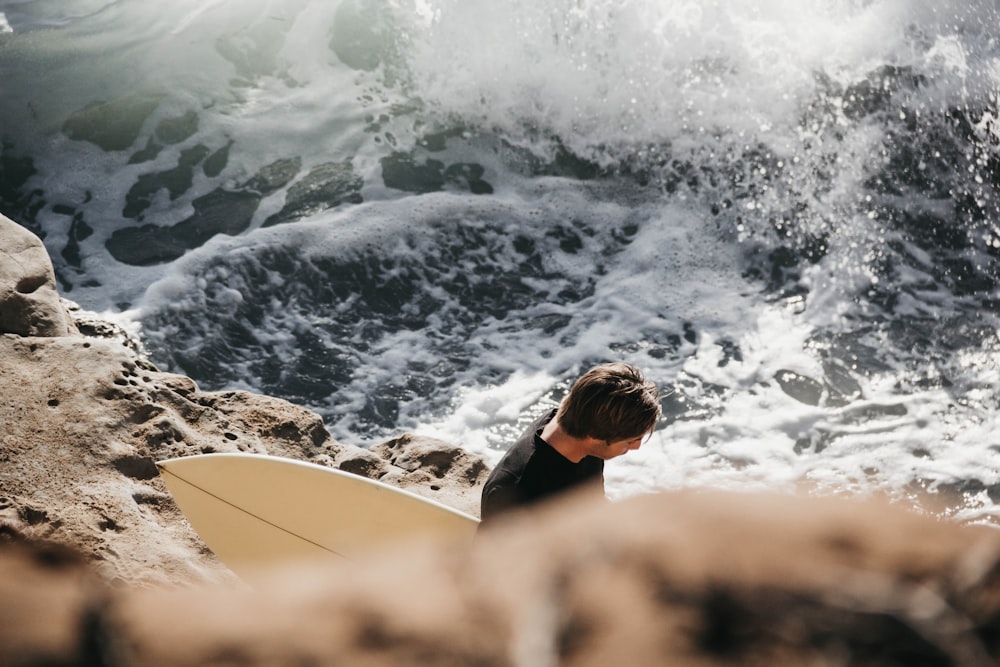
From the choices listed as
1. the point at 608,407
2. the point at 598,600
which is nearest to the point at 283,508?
the point at 608,407

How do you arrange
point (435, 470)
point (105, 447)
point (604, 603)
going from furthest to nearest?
point (435, 470) → point (105, 447) → point (604, 603)

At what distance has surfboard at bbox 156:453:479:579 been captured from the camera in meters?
3.22

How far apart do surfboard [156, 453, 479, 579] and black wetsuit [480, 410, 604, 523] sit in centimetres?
60

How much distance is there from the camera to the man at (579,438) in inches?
105

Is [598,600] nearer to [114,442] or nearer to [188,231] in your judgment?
[114,442]

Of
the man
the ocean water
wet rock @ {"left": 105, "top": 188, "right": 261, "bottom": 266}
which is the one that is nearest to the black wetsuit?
the man

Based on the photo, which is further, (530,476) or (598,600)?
(530,476)

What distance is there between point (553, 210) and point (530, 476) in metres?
5.88

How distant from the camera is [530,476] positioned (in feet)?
8.77

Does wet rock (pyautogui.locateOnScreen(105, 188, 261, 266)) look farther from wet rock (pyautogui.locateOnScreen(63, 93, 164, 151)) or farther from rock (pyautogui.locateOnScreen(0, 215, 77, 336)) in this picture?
rock (pyautogui.locateOnScreen(0, 215, 77, 336))

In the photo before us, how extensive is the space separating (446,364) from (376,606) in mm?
5886

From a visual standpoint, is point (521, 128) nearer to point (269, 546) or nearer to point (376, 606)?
point (269, 546)

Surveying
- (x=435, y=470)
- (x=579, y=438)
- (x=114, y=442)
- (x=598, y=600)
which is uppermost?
(x=598, y=600)

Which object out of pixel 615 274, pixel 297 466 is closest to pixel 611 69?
pixel 615 274
